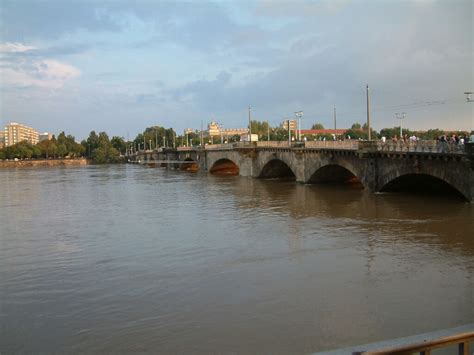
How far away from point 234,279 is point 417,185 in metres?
27.4

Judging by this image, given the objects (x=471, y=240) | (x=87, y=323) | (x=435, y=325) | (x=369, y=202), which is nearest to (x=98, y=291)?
(x=87, y=323)

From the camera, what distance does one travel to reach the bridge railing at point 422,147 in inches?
1126

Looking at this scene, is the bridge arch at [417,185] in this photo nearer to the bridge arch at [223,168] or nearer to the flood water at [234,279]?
the flood water at [234,279]

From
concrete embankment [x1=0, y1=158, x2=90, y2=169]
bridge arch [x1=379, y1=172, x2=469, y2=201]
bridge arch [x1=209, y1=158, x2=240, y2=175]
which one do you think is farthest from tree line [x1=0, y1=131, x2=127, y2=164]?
bridge arch [x1=379, y1=172, x2=469, y2=201]

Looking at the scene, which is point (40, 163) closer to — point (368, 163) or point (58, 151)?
point (58, 151)

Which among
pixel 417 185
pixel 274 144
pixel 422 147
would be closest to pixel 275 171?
pixel 274 144

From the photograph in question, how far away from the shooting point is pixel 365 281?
16000mm

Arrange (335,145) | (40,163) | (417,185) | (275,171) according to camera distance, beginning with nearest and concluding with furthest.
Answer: (417,185), (335,145), (275,171), (40,163)

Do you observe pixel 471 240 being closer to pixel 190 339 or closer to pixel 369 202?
pixel 369 202

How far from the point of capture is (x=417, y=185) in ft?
130

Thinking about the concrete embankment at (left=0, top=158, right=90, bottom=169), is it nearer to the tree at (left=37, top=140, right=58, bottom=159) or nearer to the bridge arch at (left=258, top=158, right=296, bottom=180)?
the tree at (left=37, top=140, right=58, bottom=159)

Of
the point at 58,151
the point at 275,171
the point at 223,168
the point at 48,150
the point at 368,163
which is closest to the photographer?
the point at 368,163

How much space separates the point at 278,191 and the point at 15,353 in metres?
37.3

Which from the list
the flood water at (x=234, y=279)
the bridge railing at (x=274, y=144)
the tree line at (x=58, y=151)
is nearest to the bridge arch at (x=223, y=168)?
the bridge railing at (x=274, y=144)
